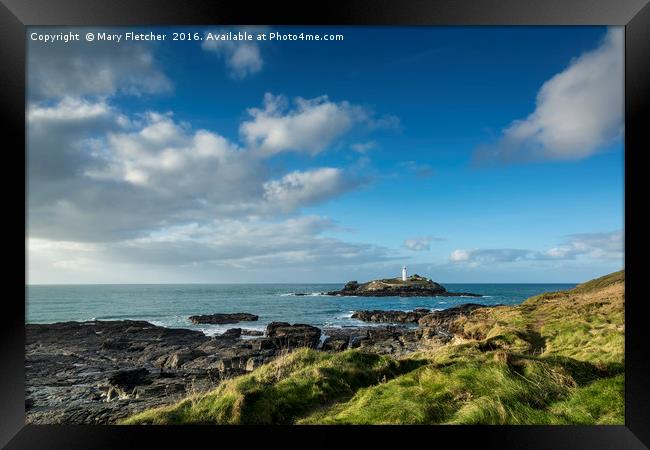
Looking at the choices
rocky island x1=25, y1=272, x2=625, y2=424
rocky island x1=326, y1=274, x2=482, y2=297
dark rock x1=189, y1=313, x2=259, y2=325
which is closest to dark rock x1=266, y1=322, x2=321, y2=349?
rocky island x1=25, y1=272, x2=625, y2=424

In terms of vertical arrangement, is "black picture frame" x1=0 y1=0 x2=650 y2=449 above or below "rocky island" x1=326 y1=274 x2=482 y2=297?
above

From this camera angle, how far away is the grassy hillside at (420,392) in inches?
121

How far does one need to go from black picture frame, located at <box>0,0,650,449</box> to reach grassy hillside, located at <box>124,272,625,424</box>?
0.17m

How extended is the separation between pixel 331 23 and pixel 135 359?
10853 mm

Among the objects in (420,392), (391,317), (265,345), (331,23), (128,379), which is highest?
(331,23)

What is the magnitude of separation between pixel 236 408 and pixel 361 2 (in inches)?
156

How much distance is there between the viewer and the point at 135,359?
33.3 ft

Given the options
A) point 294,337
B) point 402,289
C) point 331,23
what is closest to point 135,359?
point 294,337

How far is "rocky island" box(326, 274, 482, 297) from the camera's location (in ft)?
122

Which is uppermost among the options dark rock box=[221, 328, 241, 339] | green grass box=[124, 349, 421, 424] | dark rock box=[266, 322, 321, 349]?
green grass box=[124, 349, 421, 424]

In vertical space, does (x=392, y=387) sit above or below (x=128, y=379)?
above

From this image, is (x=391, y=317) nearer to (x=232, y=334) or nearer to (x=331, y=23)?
(x=232, y=334)

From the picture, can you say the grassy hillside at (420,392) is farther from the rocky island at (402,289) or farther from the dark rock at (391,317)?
the rocky island at (402,289)

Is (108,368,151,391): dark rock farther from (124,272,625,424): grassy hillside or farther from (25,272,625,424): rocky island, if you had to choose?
(124,272,625,424): grassy hillside
